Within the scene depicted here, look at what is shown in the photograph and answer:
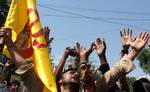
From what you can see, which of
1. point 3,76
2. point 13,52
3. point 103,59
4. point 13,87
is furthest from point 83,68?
point 13,87

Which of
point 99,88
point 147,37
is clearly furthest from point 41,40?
point 147,37

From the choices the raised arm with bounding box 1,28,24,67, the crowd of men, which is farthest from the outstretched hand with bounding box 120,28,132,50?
the raised arm with bounding box 1,28,24,67

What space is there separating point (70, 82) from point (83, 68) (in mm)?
519

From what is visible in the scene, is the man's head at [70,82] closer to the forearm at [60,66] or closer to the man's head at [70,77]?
the man's head at [70,77]

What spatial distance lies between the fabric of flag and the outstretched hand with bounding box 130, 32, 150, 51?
94 centimetres

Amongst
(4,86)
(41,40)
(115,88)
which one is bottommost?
(4,86)

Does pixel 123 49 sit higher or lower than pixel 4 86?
higher

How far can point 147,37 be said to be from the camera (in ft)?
17.7

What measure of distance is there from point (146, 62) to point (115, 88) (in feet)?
199

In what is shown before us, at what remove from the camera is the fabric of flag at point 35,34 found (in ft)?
15.5

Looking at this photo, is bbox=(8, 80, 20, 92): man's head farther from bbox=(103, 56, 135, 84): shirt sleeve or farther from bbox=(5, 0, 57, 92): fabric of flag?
bbox=(103, 56, 135, 84): shirt sleeve

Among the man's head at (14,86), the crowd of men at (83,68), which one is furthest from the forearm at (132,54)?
the man's head at (14,86)

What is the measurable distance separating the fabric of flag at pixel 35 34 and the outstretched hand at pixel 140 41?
3.08ft

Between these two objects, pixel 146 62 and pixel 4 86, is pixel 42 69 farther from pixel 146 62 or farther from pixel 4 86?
pixel 146 62
